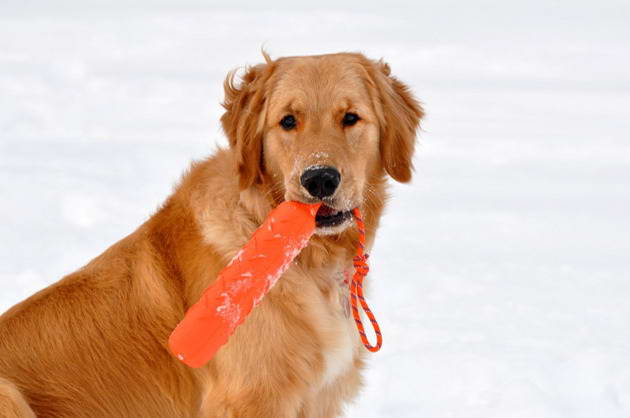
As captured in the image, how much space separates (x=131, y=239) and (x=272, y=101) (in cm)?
94

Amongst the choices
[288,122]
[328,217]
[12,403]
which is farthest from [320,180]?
[12,403]

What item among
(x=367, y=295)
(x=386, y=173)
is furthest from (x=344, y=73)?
(x=367, y=295)

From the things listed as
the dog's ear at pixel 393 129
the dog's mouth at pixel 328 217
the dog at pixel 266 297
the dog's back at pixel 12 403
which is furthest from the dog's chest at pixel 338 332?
the dog's back at pixel 12 403

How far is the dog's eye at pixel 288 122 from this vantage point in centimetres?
422

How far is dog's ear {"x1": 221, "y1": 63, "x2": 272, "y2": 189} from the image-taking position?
4238 millimetres

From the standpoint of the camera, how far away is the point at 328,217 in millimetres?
4043

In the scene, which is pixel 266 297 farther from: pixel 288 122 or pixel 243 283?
pixel 288 122

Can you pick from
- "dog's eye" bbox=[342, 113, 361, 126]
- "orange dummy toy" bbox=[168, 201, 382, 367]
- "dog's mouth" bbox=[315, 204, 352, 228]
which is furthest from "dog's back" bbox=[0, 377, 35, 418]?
"dog's eye" bbox=[342, 113, 361, 126]

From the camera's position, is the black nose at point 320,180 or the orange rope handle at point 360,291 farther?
the orange rope handle at point 360,291

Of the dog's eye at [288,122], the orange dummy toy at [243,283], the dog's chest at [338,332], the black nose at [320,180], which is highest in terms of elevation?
the dog's eye at [288,122]

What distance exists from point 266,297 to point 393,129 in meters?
0.99

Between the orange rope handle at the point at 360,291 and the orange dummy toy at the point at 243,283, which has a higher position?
the orange dummy toy at the point at 243,283

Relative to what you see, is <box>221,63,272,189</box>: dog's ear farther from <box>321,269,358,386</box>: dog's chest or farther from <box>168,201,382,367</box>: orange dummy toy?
<box>321,269,358,386</box>: dog's chest

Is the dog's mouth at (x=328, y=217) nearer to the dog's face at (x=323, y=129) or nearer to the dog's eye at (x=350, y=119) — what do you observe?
the dog's face at (x=323, y=129)
